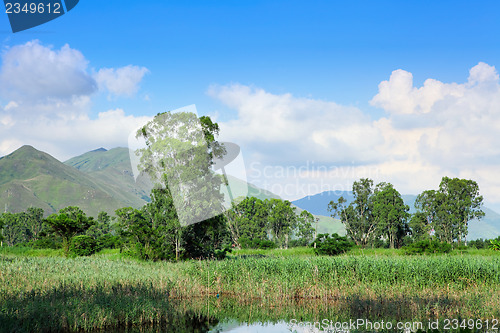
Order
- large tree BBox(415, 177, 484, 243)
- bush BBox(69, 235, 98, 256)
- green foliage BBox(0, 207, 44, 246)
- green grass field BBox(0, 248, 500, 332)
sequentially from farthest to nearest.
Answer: green foliage BBox(0, 207, 44, 246)
large tree BBox(415, 177, 484, 243)
bush BBox(69, 235, 98, 256)
green grass field BBox(0, 248, 500, 332)

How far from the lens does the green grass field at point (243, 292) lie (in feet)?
45.2

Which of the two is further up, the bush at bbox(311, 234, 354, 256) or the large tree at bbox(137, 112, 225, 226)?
the large tree at bbox(137, 112, 225, 226)

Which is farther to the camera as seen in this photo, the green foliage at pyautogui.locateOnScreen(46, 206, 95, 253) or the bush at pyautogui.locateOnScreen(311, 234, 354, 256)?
the bush at pyautogui.locateOnScreen(311, 234, 354, 256)

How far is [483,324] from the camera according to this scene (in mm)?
13812

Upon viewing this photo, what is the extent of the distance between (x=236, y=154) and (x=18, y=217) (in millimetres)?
77961

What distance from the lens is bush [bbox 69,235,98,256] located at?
33.8 meters

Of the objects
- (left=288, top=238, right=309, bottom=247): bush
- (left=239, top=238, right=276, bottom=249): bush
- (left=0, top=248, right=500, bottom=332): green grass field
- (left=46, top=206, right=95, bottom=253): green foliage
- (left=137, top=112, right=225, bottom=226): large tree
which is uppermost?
(left=137, top=112, right=225, bottom=226): large tree

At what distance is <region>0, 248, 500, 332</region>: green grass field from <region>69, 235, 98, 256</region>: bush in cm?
1257

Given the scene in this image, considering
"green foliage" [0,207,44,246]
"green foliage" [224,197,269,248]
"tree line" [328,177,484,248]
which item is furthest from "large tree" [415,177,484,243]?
"green foliage" [0,207,44,246]

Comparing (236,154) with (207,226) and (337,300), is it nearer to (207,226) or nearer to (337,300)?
(207,226)

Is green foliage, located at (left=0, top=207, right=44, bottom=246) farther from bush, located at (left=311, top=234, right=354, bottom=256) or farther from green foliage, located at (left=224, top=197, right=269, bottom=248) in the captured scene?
bush, located at (left=311, top=234, right=354, bottom=256)

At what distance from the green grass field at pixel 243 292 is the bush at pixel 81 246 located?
12574mm

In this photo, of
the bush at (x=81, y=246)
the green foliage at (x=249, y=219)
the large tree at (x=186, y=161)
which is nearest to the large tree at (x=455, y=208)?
the green foliage at (x=249, y=219)

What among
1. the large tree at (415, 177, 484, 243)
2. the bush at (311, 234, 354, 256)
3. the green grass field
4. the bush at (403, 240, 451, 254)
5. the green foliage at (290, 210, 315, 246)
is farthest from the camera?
the green foliage at (290, 210, 315, 246)
